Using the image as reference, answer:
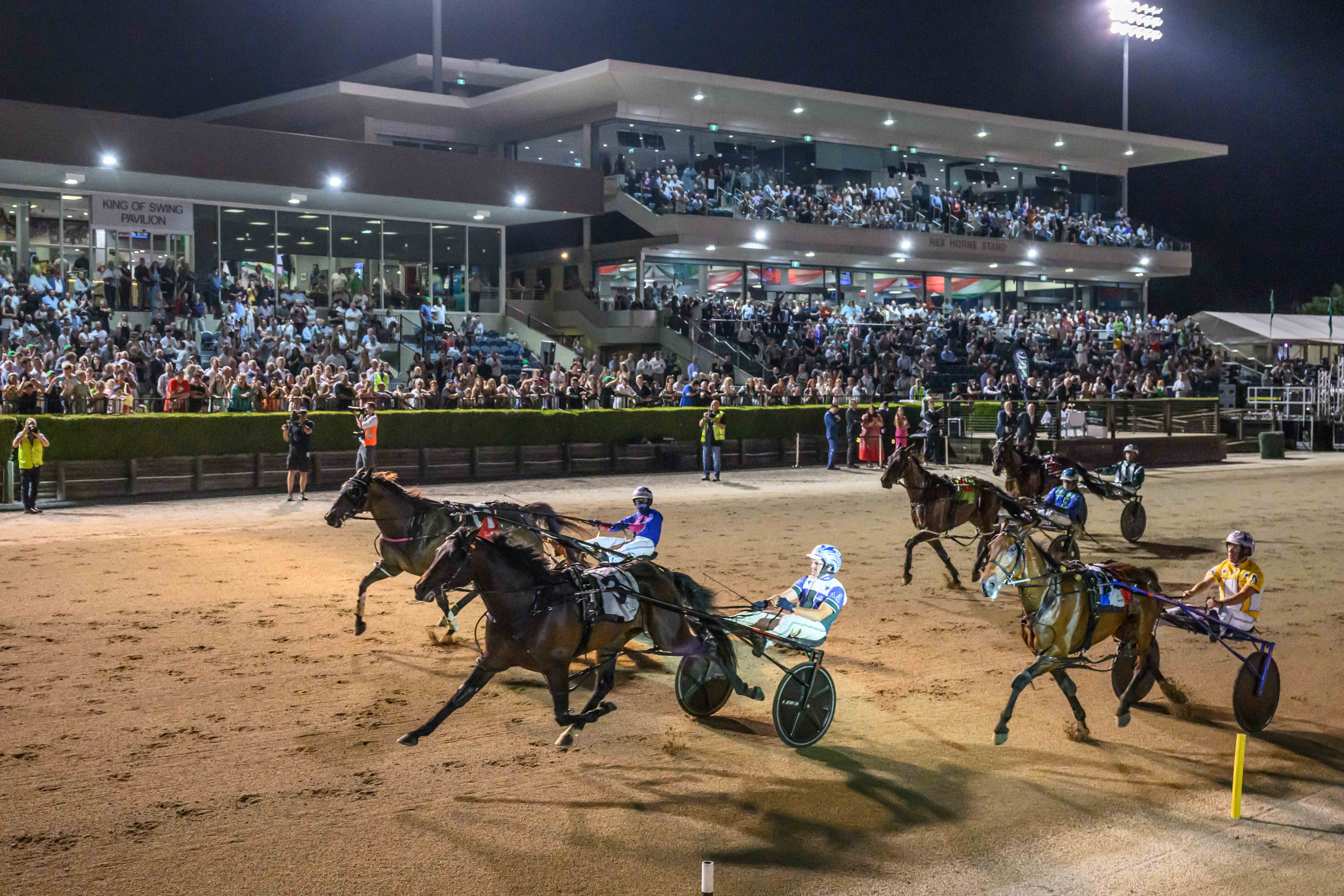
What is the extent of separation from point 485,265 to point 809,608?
31.9 m

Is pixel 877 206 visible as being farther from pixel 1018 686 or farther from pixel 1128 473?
pixel 1018 686

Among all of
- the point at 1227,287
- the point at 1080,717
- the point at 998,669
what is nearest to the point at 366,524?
the point at 998,669

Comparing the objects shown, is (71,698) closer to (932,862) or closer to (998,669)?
(932,862)

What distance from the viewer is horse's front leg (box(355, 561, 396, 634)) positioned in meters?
10.0

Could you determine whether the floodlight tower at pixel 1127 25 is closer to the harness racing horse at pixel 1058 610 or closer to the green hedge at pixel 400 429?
the green hedge at pixel 400 429

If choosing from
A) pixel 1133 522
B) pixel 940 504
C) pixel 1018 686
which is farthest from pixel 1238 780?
pixel 1133 522

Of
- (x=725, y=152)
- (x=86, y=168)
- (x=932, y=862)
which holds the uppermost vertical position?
(x=725, y=152)

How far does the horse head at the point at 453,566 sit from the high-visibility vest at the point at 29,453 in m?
14.1

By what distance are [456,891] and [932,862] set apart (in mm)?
2255

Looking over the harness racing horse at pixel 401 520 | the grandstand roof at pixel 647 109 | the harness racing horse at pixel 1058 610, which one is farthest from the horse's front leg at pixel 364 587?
the grandstand roof at pixel 647 109

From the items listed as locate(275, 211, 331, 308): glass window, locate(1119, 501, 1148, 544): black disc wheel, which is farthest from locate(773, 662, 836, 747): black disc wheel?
locate(275, 211, 331, 308): glass window

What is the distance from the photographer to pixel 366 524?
17.2 m

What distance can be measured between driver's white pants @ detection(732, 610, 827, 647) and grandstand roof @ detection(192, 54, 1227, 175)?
1212 inches

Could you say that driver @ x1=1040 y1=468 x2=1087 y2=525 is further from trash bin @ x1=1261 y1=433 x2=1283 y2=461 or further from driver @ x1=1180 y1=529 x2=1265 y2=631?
trash bin @ x1=1261 y1=433 x2=1283 y2=461
